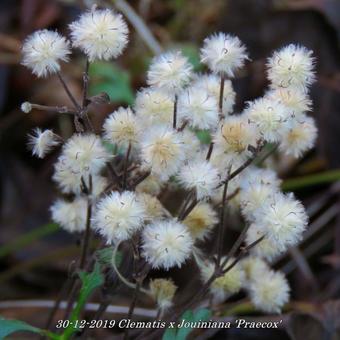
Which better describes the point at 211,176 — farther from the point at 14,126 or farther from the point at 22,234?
the point at 14,126

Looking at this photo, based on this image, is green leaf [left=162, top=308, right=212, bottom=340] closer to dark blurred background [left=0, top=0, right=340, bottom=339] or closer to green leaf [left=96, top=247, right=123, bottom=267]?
green leaf [left=96, top=247, right=123, bottom=267]

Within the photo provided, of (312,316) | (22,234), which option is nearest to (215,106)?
(312,316)

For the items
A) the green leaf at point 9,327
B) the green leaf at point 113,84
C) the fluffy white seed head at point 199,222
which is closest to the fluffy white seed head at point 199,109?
the fluffy white seed head at point 199,222

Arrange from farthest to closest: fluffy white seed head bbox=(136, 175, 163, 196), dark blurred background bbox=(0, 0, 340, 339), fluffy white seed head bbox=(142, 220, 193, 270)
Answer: dark blurred background bbox=(0, 0, 340, 339) < fluffy white seed head bbox=(136, 175, 163, 196) < fluffy white seed head bbox=(142, 220, 193, 270)

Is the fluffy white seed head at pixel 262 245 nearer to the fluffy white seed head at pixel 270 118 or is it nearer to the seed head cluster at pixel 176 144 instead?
the seed head cluster at pixel 176 144

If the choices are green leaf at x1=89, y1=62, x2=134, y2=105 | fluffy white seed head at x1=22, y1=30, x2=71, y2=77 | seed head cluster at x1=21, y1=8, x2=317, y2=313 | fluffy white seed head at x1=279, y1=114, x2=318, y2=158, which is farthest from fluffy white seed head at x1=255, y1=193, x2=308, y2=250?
green leaf at x1=89, y1=62, x2=134, y2=105

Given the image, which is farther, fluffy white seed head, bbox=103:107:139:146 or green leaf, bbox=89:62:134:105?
green leaf, bbox=89:62:134:105
